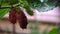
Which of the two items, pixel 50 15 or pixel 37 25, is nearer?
pixel 50 15

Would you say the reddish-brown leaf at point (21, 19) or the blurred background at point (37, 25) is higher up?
the reddish-brown leaf at point (21, 19)

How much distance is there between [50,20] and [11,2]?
184cm

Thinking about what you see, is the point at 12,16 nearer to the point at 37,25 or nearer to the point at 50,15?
the point at 50,15

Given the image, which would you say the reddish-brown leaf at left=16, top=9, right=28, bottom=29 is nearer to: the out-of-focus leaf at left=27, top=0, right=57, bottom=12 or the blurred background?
the out-of-focus leaf at left=27, top=0, right=57, bottom=12

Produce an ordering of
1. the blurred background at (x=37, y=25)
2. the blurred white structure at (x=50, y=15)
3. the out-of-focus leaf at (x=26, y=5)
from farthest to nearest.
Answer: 1. the blurred background at (x=37, y=25)
2. the blurred white structure at (x=50, y=15)
3. the out-of-focus leaf at (x=26, y=5)

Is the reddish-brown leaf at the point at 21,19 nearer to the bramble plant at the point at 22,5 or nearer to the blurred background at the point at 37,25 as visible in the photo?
the bramble plant at the point at 22,5

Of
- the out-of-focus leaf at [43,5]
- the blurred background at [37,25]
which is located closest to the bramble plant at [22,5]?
the out-of-focus leaf at [43,5]

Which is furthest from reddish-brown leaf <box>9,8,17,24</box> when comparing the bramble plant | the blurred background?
the blurred background

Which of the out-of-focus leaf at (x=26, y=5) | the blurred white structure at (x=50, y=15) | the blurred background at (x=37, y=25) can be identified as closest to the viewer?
the out-of-focus leaf at (x=26, y=5)

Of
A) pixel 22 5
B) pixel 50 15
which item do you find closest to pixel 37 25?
pixel 50 15

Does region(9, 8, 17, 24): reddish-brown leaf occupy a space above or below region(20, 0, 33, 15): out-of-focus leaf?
below

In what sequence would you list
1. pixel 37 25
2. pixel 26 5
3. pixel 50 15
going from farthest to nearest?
pixel 37 25, pixel 50 15, pixel 26 5

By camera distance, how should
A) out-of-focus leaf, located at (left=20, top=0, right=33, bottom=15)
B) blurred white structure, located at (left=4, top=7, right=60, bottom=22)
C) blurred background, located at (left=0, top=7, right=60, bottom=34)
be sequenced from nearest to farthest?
1. out-of-focus leaf, located at (left=20, top=0, right=33, bottom=15)
2. blurred white structure, located at (left=4, top=7, right=60, bottom=22)
3. blurred background, located at (left=0, top=7, right=60, bottom=34)

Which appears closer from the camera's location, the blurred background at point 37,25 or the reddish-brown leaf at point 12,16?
the reddish-brown leaf at point 12,16
